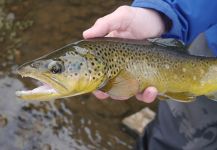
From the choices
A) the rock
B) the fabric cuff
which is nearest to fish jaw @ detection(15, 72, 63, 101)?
the fabric cuff

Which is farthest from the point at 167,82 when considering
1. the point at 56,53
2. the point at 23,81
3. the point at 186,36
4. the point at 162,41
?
the point at 23,81

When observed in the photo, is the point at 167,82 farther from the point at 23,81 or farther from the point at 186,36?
the point at 23,81

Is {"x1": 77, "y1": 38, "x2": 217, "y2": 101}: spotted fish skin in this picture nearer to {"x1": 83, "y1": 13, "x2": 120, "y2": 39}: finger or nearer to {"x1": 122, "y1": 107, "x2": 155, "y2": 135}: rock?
{"x1": 83, "y1": 13, "x2": 120, "y2": 39}: finger

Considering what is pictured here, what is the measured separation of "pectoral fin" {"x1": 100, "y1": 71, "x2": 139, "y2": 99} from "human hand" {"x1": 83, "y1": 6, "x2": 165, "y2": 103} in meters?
0.09

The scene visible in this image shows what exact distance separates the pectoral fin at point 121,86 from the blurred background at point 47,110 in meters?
1.66

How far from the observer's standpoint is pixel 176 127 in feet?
11.2

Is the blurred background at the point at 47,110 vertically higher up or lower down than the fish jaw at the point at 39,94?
lower down

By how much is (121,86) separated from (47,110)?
1966mm

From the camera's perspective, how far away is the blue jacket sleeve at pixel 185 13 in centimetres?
277

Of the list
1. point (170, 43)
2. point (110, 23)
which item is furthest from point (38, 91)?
point (170, 43)

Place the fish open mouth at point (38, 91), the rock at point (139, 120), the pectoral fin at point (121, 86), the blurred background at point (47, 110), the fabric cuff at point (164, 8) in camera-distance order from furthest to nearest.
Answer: the rock at point (139, 120)
the blurred background at point (47, 110)
the fabric cuff at point (164, 8)
the pectoral fin at point (121, 86)
the fish open mouth at point (38, 91)

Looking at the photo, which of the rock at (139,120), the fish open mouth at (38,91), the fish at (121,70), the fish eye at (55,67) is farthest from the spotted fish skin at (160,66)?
the rock at (139,120)

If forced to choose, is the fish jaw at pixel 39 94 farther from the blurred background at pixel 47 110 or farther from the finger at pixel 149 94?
the blurred background at pixel 47 110

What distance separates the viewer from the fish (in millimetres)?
2293
